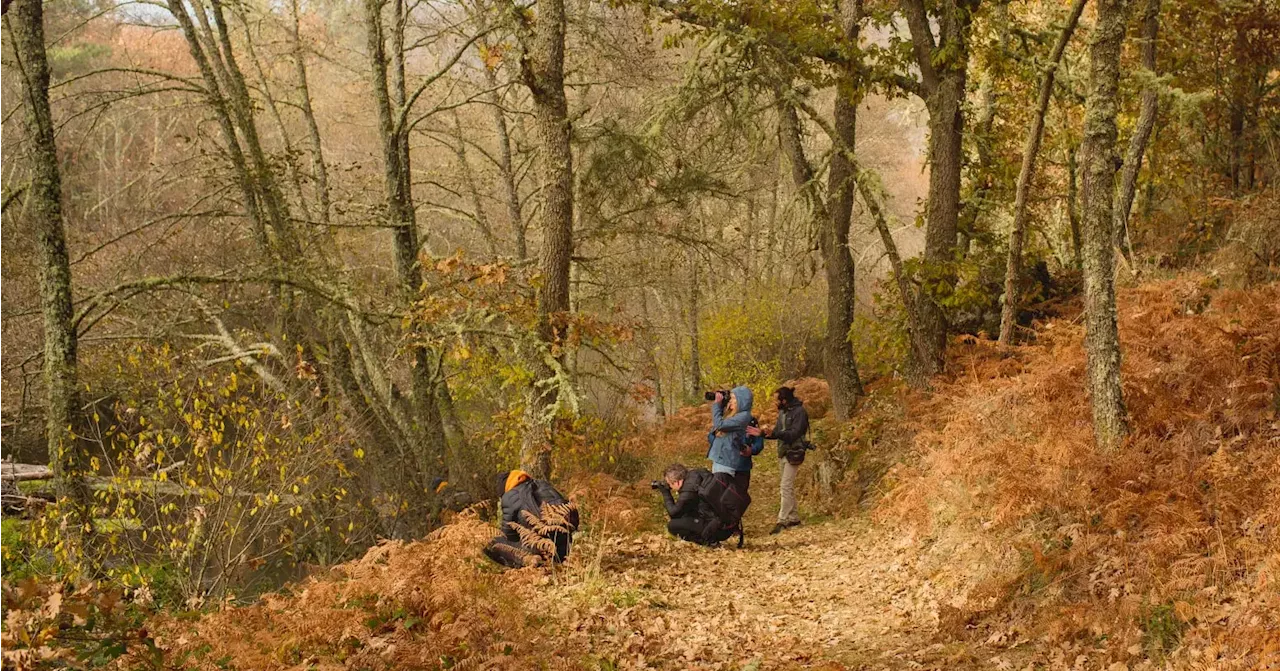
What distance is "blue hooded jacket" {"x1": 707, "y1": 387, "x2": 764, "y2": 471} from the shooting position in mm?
10688

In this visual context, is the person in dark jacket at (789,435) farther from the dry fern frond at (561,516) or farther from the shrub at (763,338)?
the shrub at (763,338)

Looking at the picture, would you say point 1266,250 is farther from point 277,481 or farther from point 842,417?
point 277,481

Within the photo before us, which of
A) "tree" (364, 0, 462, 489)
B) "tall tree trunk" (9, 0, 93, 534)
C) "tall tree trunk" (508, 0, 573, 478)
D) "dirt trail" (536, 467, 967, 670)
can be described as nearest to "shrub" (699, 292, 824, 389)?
"tree" (364, 0, 462, 489)

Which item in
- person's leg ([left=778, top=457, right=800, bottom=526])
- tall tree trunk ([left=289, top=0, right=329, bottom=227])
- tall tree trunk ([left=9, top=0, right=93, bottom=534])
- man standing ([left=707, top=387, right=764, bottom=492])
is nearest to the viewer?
tall tree trunk ([left=9, top=0, right=93, bottom=534])

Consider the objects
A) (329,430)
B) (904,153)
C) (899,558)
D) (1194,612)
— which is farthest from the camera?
(904,153)

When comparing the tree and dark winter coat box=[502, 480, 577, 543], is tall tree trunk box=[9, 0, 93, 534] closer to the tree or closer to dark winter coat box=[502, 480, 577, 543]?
dark winter coat box=[502, 480, 577, 543]

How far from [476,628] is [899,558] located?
15.2 ft

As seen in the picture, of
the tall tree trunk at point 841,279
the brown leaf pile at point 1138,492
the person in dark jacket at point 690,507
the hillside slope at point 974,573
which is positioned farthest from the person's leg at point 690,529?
the tall tree trunk at point 841,279

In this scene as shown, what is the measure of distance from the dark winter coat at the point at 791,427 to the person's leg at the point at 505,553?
394cm

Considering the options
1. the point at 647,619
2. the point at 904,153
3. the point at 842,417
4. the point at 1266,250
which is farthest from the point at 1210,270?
the point at 904,153

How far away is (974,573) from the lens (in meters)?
7.61

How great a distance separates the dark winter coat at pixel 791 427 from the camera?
11414 mm

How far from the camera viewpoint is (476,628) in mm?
6277

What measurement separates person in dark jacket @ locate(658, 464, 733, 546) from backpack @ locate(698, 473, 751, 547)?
2cm
